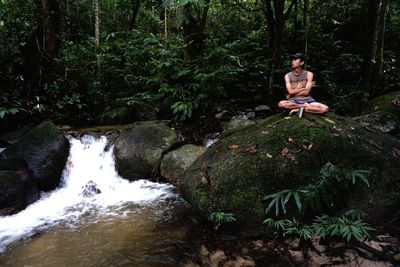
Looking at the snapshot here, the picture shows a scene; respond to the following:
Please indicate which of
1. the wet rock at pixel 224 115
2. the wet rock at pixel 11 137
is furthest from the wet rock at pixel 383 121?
the wet rock at pixel 11 137

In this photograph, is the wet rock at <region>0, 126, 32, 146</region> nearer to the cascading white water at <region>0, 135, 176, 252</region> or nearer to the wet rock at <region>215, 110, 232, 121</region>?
the cascading white water at <region>0, 135, 176, 252</region>

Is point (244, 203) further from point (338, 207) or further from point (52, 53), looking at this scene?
point (52, 53)

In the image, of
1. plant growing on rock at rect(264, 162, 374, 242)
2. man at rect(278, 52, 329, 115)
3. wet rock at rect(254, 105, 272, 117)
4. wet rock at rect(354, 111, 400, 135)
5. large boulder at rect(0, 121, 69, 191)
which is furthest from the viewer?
wet rock at rect(254, 105, 272, 117)

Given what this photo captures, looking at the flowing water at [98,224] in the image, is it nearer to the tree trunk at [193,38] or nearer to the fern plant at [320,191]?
the fern plant at [320,191]

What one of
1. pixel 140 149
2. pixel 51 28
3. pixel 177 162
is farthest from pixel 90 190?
pixel 51 28

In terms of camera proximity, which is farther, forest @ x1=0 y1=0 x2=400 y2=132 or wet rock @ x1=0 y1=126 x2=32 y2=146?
wet rock @ x1=0 y1=126 x2=32 y2=146

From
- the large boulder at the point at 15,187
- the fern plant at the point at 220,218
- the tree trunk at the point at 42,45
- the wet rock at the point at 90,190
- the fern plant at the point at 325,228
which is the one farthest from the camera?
the tree trunk at the point at 42,45

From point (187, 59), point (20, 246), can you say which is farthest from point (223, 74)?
point (20, 246)

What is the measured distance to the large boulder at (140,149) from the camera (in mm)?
7836

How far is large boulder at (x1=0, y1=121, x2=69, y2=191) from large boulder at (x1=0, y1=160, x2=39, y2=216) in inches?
9.7

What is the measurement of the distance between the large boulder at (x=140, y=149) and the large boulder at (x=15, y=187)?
6.42 feet

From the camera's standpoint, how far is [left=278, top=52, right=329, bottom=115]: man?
19.7 feet

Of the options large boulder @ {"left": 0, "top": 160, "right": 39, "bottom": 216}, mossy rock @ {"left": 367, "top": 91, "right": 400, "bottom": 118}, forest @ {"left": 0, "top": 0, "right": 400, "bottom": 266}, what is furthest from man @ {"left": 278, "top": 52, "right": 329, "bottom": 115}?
large boulder @ {"left": 0, "top": 160, "right": 39, "bottom": 216}

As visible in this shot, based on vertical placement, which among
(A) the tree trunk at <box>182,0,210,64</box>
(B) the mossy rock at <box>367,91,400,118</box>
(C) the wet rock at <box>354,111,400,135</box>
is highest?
(A) the tree trunk at <box>182,0,210,64</box>
